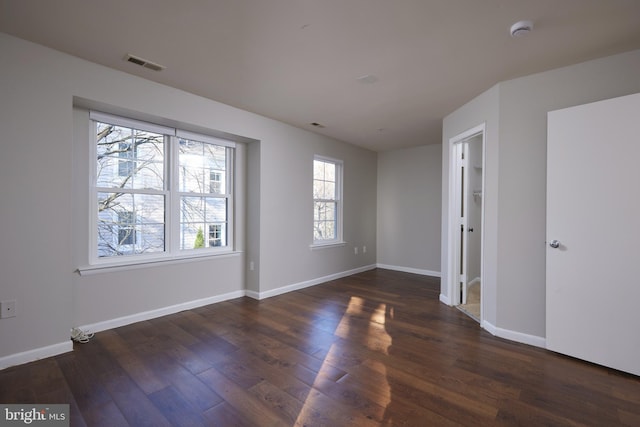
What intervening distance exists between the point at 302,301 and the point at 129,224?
88.8 inches

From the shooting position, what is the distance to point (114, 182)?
3.12 meters

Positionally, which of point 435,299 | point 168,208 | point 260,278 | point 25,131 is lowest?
point 435,299

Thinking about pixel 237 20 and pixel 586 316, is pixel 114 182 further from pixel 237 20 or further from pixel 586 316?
pixel 586 316

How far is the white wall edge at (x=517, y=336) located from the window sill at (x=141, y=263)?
3215 mm

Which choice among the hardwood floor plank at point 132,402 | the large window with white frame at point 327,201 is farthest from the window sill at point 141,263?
the large window with white frame at point 327,201

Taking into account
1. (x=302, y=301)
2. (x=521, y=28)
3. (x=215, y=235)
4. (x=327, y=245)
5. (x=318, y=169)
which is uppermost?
(x=521, y=28)

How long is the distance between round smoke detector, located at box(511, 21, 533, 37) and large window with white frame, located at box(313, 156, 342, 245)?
329 cm

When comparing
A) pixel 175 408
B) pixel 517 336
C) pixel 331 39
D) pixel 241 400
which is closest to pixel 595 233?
pixel 517 336

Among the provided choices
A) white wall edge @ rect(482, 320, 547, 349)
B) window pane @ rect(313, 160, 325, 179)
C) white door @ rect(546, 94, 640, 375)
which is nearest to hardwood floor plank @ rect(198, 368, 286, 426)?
white wall edge @ rect(482, 320, 547, 349)

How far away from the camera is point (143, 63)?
2.68m

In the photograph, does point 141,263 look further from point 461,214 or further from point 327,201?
point 461,214

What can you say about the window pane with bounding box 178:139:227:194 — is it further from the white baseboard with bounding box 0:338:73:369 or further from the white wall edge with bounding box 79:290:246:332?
the white baseboard with bounding box 0:338:73:369

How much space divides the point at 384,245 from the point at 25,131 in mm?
5638

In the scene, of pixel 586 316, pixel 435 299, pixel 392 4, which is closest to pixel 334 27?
pixel 392 4
